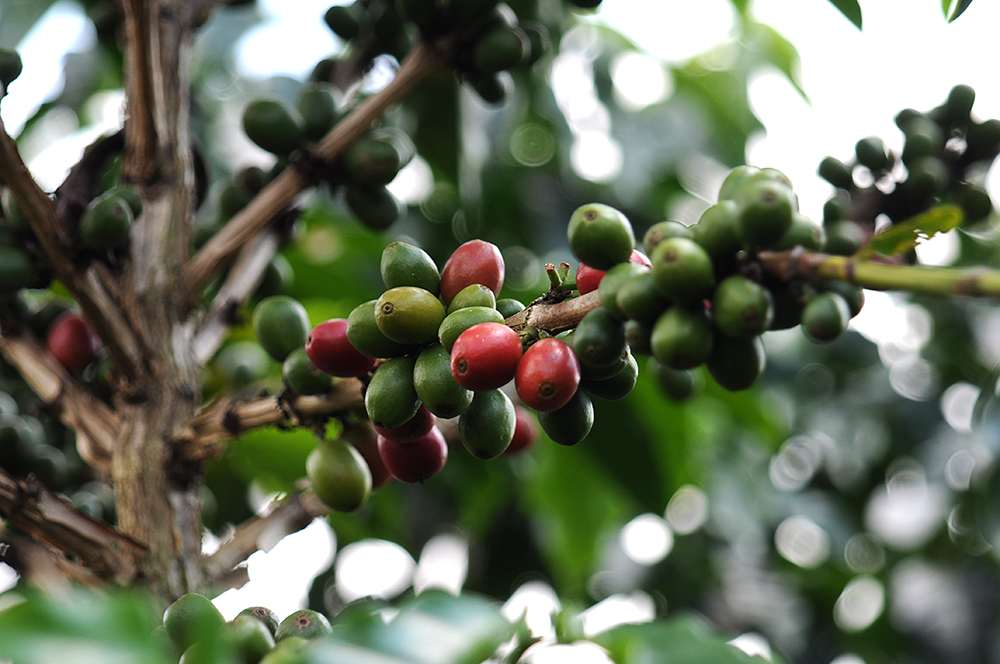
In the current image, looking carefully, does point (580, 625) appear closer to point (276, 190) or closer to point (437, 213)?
point (276, 190)

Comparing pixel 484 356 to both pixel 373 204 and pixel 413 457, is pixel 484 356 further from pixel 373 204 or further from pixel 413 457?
pixel 373 204

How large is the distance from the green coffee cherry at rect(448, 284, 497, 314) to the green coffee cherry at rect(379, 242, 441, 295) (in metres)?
0.10

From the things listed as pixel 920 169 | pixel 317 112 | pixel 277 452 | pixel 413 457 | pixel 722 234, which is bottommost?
pixel 277 452

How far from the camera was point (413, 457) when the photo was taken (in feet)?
5.00

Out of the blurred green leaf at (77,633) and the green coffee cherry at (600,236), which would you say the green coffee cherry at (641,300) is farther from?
the blurred green leaf at (77,633)

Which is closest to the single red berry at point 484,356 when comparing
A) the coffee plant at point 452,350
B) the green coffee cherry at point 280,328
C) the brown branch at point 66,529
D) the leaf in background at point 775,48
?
the coffee plant at point 452,350

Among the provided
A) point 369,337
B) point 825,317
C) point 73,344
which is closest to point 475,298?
point 369,337

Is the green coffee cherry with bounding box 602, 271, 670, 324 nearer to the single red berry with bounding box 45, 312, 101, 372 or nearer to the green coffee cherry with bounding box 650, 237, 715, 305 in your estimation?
the green coffee cherry with bounding box 650, 237, 715, 305

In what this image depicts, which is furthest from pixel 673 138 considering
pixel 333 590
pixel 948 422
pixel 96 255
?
pixel 96 255

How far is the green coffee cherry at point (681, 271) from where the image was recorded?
3.48 ft

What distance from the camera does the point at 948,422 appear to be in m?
5.16

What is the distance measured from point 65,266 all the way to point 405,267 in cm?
83

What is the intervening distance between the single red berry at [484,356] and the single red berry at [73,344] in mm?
1260

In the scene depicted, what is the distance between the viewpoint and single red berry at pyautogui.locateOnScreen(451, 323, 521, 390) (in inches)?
46.6
